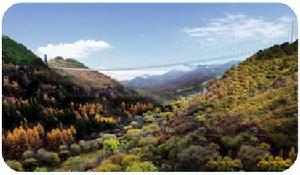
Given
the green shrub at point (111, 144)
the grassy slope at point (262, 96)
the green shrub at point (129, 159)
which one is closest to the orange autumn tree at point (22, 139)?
the green shrub at point (111, 144)

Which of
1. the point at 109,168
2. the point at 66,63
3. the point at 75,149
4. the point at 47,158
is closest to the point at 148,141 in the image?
the point at 109,168

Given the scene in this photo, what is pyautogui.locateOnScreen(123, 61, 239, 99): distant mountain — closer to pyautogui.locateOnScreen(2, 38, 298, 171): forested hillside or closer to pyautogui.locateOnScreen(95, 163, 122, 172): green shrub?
pyautogui.locateOnScreen(2, 38, 298, 171): forested hillside

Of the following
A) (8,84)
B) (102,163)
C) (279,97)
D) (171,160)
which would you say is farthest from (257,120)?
(8,84)

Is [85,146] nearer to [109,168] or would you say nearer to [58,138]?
[58,138]

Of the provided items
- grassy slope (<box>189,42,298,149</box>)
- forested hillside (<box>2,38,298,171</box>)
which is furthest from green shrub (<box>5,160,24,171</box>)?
grassy slope (<box>189,42,298,149</box>)

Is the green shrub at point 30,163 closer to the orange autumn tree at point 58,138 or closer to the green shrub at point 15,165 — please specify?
the green shrub at point 15,165

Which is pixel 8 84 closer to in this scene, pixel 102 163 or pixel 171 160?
pixel 102 163

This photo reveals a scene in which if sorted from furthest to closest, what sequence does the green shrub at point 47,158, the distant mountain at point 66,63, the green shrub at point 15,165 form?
the distant mountain at point 66,63 < the green shrub at point 47,158 < the green shrub at point 15,165
